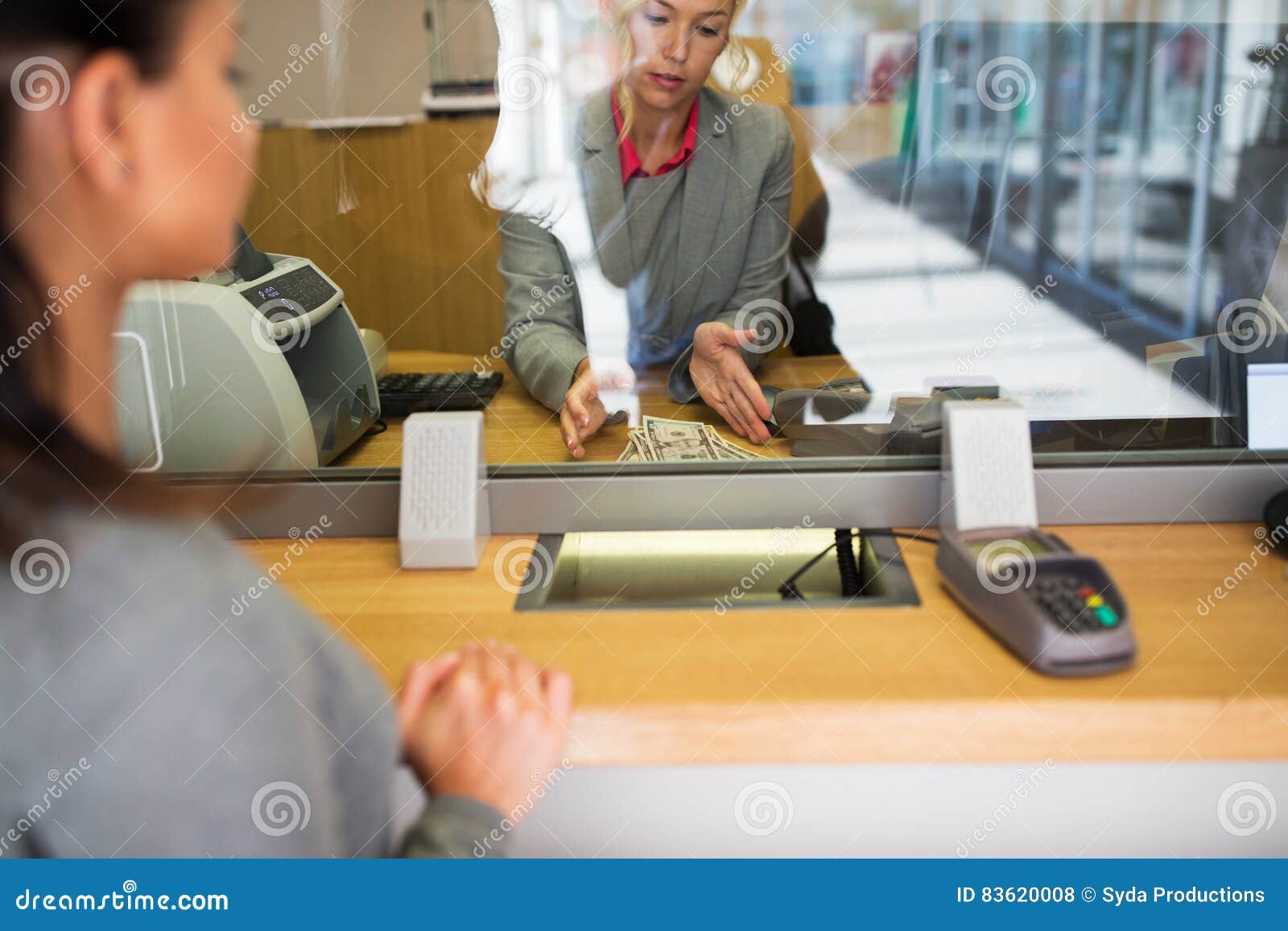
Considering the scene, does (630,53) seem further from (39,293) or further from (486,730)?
(486,730)

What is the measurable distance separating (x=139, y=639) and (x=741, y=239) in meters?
0.85

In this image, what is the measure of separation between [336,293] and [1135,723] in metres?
1.02

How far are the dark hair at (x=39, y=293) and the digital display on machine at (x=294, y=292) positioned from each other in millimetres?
257

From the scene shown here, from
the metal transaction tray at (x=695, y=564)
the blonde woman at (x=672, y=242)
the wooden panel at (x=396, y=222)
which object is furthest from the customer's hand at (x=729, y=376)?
the wooden panel at (x=396, y=222)

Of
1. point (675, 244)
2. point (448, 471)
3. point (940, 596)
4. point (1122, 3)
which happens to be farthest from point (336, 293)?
point (1122, 3)

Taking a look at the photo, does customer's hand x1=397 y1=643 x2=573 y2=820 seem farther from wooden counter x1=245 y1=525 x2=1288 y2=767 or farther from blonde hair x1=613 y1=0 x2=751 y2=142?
blonde hair x1=613 y1=0 x2=751 y2=142

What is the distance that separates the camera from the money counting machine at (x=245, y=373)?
1195 mm

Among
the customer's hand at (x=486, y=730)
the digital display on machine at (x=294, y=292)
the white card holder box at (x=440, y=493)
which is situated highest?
the digital display on machine at (x=294, y=292)

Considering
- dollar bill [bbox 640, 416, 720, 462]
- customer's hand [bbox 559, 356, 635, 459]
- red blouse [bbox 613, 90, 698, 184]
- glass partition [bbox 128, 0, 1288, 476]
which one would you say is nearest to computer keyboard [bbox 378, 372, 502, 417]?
glass partition [bbox 128, 0, 1288, 476]

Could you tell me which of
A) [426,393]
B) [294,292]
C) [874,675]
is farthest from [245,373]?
[874,675]

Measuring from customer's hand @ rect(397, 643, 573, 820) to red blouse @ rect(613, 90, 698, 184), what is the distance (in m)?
0.65

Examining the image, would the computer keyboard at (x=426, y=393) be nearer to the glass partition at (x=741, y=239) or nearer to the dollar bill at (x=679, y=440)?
the glass partition at (x=741, y=239)

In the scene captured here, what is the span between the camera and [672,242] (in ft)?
4.35

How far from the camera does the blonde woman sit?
50.0 inches
